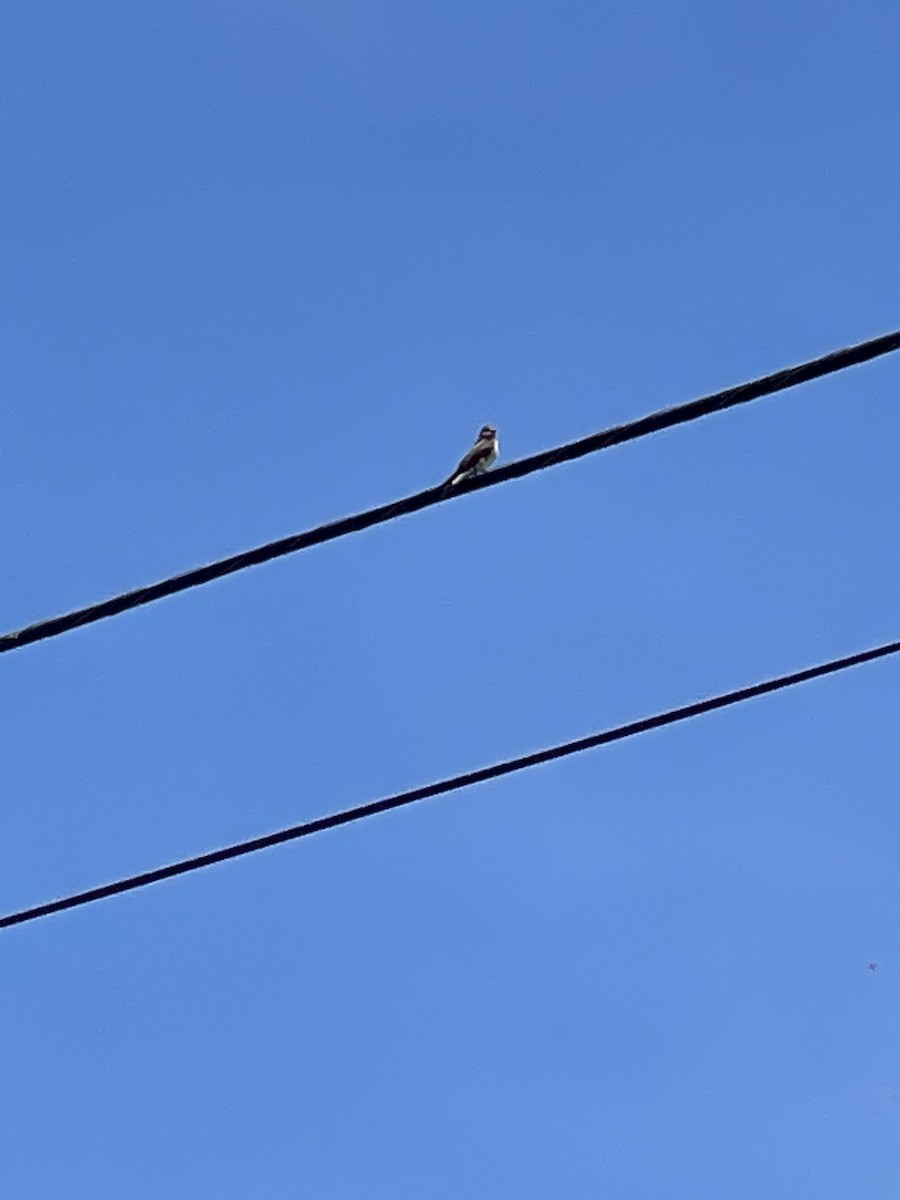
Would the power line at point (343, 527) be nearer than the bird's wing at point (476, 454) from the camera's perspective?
Yes

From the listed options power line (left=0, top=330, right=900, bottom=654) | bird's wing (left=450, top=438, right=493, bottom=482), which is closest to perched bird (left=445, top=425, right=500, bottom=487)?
bird's wing (left=450, top=438, right=493, bottom=482)

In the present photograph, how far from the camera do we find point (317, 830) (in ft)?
40.4

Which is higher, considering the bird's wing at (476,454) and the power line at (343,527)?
the bird's wing at (476,454)

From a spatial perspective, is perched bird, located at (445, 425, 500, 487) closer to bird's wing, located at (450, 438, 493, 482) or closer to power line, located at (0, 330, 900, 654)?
bird's wing, located at (450, 438, 493, 482)

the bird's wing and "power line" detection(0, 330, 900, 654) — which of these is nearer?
"power line" detection(0, 330, 900, 654)

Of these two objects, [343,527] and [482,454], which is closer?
[343,527]

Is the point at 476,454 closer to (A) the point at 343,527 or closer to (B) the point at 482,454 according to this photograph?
(B) the point at 482,454

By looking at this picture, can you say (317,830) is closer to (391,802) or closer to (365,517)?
(391,802)

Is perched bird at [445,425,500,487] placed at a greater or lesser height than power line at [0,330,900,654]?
greater

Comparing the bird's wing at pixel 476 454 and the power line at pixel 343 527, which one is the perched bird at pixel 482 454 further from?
the power line at pixel 343 527

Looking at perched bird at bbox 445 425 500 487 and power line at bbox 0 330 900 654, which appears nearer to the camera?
power line at bbox 0 330 900 654

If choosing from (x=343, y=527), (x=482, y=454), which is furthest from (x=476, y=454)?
(x=343, y=527)

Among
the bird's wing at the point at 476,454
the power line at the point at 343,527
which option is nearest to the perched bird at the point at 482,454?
the bird's wing at the point at 476,454

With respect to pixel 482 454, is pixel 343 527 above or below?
below
